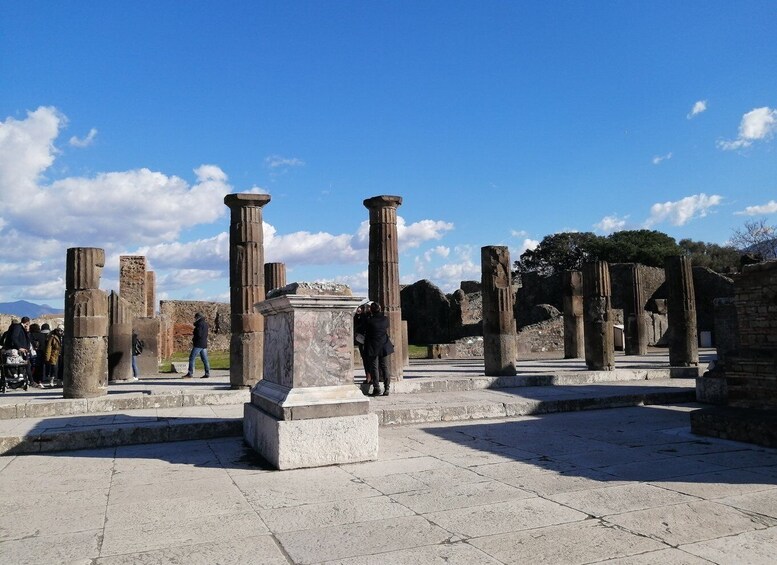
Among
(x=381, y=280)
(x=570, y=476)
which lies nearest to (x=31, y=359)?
(x=381, y=280)

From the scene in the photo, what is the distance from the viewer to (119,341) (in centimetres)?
1483

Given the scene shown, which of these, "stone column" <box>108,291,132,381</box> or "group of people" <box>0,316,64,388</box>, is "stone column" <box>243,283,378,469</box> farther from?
"stone column" <box>108,291,132,381</box>

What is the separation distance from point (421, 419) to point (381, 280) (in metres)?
5.04

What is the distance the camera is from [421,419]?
27.0ft

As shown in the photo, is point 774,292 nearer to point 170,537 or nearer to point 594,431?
point 594,431

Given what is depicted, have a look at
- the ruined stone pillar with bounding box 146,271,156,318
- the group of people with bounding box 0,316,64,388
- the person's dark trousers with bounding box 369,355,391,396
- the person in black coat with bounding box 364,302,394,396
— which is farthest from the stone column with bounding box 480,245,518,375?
the ruined stone pillar with bounding box 146,271,156,318

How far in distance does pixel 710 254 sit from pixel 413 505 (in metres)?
54.2

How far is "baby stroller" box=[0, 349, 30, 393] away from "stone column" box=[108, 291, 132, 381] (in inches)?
75.8

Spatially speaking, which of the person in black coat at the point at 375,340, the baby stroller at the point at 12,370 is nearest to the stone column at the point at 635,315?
the person in black coat at the point at 375,340

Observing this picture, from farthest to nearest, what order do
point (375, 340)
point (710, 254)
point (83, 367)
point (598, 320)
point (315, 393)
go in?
point (710, 254) → point (598, 320) → point (83, 367) → point (375, 340) → point (315, 393)

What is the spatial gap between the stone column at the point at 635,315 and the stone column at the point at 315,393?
17.0 metres

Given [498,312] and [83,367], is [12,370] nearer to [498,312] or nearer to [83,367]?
[83,367]

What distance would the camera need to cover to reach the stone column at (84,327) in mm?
10156

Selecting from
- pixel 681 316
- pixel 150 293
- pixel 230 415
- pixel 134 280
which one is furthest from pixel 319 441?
pixel 150 293
